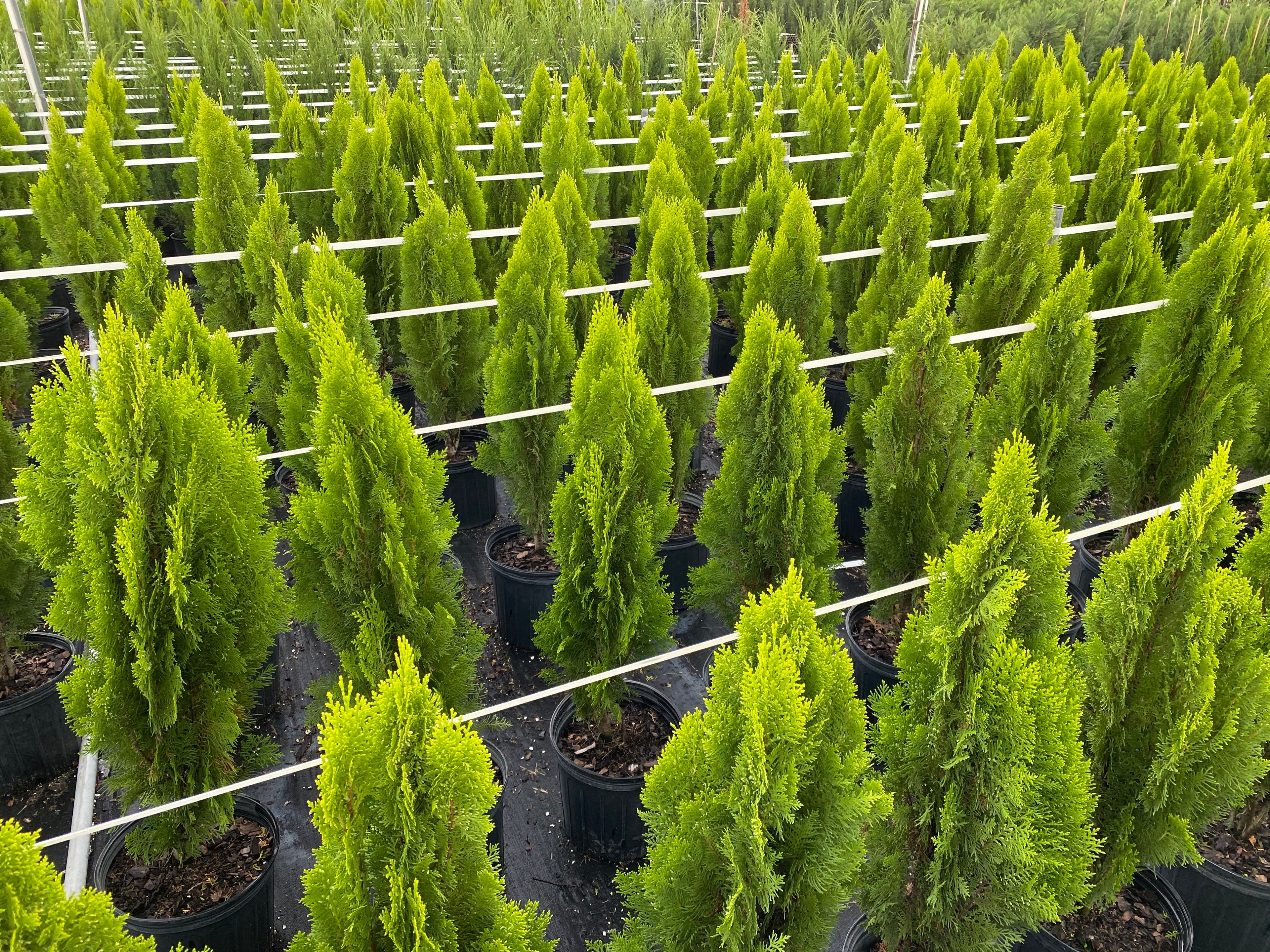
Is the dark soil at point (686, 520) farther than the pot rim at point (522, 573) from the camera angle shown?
Yes

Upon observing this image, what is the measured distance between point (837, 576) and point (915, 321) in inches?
83.9

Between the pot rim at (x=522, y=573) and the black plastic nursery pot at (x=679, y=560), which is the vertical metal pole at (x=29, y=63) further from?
the black plastic nursery pot at (x=679, y=560)

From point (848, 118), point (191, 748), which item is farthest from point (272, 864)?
point (848, 118)

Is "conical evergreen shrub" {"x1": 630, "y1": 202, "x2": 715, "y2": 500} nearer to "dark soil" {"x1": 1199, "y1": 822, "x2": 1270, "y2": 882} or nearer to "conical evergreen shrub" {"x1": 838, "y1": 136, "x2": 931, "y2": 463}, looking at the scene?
"conical evergreen shrub" {"x1": 838, "y1": 136, "x2": 931, "y2": 463}

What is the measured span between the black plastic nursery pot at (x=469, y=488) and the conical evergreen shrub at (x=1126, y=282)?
162 inches

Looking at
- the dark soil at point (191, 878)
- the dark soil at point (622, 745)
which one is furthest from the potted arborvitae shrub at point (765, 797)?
the dark soil at point (191, 878)

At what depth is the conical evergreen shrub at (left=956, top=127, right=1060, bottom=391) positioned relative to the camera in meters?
5.28

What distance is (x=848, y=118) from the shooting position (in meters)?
8.30

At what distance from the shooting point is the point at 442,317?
5492 millimetres

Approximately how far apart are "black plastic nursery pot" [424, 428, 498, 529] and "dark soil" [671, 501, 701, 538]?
1277 mm

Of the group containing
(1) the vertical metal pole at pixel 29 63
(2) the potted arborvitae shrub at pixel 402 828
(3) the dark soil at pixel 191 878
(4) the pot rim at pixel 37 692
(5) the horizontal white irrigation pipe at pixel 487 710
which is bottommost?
(3) the dark soil at pixel 191 878

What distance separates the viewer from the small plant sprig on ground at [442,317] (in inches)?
216

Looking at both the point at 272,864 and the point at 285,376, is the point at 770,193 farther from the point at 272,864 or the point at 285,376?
the point at 272,864

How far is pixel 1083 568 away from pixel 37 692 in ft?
18.2
